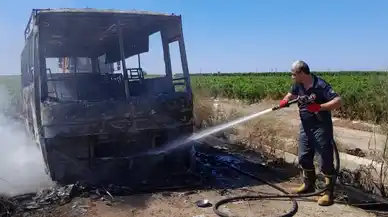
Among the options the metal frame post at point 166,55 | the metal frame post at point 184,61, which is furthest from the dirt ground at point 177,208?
the metal frame post at point 166,55

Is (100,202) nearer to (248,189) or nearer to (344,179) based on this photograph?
(248,189)

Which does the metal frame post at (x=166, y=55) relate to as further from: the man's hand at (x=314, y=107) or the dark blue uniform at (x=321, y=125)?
the man's hand at (x=314, y=107)

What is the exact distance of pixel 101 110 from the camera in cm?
576

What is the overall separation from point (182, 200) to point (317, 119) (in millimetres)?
2094

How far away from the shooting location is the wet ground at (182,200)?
15.9 feet

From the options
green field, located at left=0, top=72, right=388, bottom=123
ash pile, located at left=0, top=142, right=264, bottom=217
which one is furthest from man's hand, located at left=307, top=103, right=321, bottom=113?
green field, located at left=0, top=72, right=388, bottom=123

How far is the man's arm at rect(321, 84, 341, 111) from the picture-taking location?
487 centimetres

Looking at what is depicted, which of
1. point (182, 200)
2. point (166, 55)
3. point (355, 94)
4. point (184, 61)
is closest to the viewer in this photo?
point (182, 200)

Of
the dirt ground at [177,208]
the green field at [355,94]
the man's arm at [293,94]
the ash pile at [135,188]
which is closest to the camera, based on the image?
the dirt ground at [177,208]

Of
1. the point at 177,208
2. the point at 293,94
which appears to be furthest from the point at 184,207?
the point at 293,94

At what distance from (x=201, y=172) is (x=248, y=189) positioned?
1134 millimetres

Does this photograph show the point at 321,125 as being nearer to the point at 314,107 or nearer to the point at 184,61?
the point at 314,107

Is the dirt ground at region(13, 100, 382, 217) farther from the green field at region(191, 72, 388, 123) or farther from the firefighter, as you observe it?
the green field at region(191, 72, 388, 123)

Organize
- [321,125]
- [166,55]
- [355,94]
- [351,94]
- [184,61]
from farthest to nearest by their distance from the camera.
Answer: [351,94] < [355,94] < [166,55] < [184,61] < [321,125]
